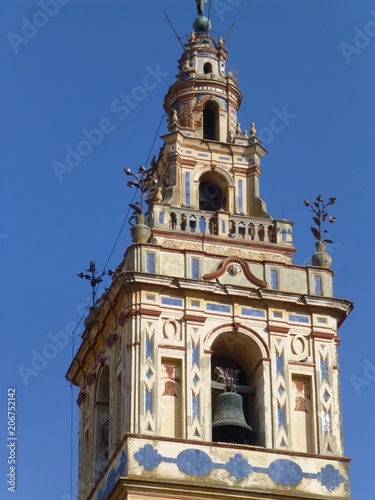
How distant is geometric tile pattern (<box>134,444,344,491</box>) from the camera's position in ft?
103

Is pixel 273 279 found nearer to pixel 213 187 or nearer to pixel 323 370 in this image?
pixel 323 370

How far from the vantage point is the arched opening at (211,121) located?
37.1 meters

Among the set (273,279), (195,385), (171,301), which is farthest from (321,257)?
(195,385)

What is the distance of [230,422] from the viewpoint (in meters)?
32.4

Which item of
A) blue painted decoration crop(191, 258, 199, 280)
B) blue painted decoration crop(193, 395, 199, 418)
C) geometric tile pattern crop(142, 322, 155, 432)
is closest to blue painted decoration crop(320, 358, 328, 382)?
blue painted decoration crop(193, 395, 199, 418)

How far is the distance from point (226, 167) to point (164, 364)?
5313 mm

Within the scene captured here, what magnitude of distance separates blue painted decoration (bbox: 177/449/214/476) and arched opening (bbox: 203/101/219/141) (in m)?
7.96

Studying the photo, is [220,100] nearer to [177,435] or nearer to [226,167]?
[226,167]

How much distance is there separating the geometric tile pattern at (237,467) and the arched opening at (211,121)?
7.96 metres

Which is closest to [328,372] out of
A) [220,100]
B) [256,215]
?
[256,215]

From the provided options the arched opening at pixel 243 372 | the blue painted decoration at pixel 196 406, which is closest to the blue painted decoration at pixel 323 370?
the arched opening at pixel 243 372

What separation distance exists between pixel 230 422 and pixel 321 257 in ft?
13.8

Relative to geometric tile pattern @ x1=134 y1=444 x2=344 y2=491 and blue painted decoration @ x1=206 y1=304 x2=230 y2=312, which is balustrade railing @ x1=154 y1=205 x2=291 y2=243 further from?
geometric tile pattern @ x1=134 y1=444 x2=344 y2=491

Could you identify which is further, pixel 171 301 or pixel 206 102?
pixel 206 102
